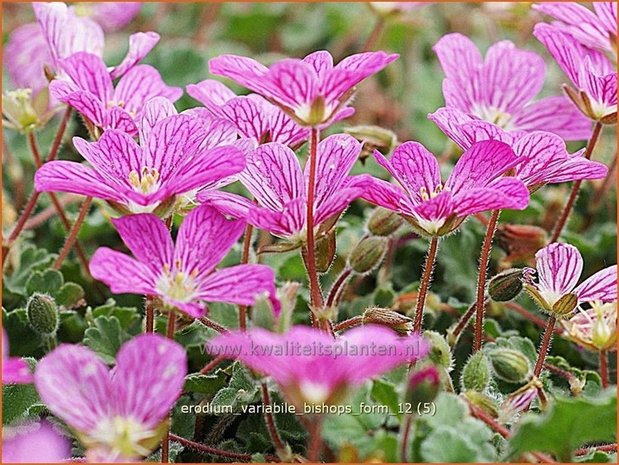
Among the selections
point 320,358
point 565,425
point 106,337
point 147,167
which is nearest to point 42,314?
point 106,337

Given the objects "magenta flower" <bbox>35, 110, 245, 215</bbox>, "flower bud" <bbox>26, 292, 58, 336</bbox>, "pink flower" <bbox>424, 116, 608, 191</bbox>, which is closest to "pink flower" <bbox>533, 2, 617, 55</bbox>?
"pink flower" <bbox>424, 116, 608, 191</bbox>

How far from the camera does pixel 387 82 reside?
1955 millimetres

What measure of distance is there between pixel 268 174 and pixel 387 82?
1.09 m

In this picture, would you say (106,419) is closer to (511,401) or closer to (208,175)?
(208,175)

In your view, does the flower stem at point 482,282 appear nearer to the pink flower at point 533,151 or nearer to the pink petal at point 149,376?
the pink flower at point 533,151

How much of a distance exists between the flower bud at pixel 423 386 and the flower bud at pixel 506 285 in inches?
9.8

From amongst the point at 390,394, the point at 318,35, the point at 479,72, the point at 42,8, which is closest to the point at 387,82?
the point at 318,35

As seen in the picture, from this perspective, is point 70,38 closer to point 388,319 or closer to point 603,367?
point 388,319

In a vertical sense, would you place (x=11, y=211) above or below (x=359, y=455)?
above

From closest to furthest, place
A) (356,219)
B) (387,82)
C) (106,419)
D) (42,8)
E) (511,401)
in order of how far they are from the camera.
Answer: (106,419)
(511,401)
(42,8)
(356,219)
(387,82)

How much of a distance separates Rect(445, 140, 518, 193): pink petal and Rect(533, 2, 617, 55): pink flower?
28cm

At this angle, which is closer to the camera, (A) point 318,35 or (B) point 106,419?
(B) point 106,419

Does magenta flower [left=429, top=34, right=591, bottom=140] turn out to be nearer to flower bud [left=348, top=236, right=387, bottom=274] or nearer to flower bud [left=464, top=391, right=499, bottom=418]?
flower bud [left=348, top=236, right=387, bottom=274]

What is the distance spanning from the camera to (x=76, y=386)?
2.37ft
